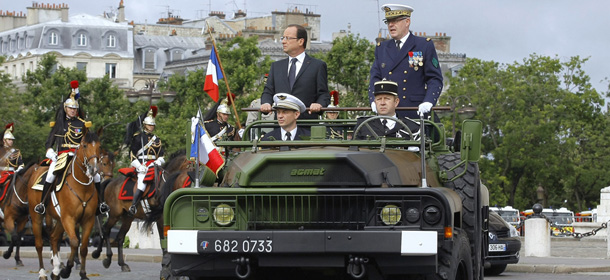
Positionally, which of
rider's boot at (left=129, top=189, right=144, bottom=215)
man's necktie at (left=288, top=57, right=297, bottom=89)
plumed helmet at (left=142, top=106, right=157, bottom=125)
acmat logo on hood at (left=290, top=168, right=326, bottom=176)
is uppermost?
man's necktie at (left=288, top=57, right=297, bottom=89)

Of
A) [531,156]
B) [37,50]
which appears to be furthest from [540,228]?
Answer: [37,50]

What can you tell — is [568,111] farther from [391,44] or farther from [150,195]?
[391,44]

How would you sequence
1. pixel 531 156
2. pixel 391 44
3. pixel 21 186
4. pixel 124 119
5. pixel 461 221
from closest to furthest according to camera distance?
pixel 461 221
pixel 391 44
pixel 21 186
pixel 124 119
pixel 531 156

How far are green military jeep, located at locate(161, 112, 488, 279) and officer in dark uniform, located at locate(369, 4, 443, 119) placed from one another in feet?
9.51

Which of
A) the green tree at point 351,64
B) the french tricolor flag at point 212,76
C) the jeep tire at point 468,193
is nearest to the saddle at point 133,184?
the french tricolor flag at point 212,76

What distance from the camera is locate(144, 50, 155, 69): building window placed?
462 feet

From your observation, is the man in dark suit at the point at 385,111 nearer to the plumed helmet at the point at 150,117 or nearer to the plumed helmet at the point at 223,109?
the plumed helmet at the point at 223,109

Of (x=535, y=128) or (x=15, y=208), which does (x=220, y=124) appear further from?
(x=535, y=128)

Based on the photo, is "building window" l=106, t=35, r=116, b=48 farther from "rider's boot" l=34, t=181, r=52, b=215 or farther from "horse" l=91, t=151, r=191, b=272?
"rider's boot" l=34, t=181, r=52, b=215

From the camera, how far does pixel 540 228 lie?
1185 inches

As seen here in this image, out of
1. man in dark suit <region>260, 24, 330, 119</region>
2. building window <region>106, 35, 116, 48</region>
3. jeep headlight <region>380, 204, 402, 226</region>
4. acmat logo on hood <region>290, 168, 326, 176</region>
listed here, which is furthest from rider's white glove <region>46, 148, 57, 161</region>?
building window <region>106, 35, 116, 48</region>

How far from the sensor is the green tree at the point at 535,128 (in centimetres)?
7831

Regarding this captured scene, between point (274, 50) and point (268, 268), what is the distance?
319 ft

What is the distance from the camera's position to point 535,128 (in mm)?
78312
